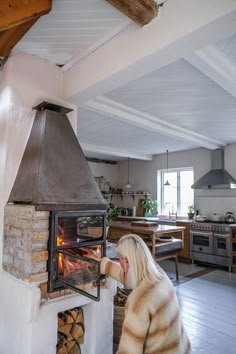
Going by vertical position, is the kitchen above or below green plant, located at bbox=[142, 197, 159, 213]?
above

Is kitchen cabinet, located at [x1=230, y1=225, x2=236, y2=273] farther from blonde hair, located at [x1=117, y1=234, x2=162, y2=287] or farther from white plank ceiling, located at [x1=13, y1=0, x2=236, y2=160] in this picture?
blonde hair, located at [x1=117, y1=234, x2=162, y2=287]

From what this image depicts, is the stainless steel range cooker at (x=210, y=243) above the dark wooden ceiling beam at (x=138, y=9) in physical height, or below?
below

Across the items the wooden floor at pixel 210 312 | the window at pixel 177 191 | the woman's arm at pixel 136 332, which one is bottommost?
the wooden floor at pixel 210 312

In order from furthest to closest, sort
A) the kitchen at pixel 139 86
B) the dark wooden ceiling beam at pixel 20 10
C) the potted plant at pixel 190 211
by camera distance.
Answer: the potted plant at pixel 190 211, the dark wooden ceiling beam at pixel 20 10, the kitchen at pixel 139 86

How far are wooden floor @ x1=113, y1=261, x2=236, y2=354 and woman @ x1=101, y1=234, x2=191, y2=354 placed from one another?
1480 millimetres

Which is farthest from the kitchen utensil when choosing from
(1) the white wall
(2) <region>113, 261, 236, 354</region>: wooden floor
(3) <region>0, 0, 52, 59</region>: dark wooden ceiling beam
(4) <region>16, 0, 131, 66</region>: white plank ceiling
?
(3) <region>0, 0, 52, 59</region>: dark wooden ceiling beam

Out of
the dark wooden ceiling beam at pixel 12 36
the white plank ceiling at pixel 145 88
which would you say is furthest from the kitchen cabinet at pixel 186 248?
the dark wooden ceiling beam at pixel 12 36

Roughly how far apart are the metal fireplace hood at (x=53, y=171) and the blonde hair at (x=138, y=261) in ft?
2.41

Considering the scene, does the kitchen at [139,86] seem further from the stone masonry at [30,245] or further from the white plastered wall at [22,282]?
the stone masonry at [30,245]

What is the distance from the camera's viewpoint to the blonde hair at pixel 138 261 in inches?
59.7

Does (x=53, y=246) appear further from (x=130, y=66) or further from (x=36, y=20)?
(x=36, y=20)

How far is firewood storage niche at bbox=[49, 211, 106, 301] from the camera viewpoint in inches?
82.5

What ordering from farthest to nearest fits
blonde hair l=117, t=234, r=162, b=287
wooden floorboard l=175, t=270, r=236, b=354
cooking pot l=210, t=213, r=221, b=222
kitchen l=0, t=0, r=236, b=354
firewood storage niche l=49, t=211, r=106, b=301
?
cooking pot l=210, t=213, r=221, b=222, wooden floorboard l=175, t=270, r=236, b=354, firewood storage niche l=49, t=211, r=106, b=301, kitchen l=0, t=0, r=236, b=354, blonde hair l=117, t=234, r=162, b=287

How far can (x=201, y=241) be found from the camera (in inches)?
234
